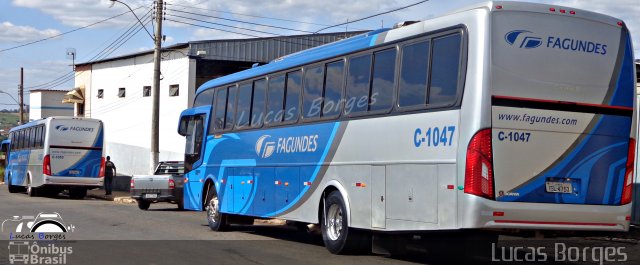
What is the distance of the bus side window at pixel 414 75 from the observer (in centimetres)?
1097

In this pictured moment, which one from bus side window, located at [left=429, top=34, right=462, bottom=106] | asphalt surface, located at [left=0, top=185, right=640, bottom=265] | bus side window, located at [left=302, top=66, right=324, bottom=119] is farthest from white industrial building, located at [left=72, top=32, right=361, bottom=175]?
bus side window, located at [left=429, top=34, right=462, bottom=106]

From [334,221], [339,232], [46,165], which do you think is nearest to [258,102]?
[334,221]

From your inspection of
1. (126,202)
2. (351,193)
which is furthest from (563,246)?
(126,202)

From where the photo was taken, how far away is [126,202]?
3139 cm

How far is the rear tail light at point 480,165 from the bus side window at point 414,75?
120 cm

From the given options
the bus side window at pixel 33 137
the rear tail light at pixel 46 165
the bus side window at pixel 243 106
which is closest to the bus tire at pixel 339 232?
the bus side window at pixel 243 106

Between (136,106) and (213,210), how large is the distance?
29281 mm

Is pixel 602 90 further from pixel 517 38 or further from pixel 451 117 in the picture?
pixel 451 117

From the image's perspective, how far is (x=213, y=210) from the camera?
58.3 feet

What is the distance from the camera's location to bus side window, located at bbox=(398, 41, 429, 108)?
10969mm

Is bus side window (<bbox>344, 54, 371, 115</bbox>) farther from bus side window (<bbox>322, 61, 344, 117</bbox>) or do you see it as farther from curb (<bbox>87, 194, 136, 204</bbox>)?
curb (<bbox>87, 194, 136, 204</bbox>)

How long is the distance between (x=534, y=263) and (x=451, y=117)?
3440 mm

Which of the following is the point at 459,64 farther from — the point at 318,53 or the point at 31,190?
the point at 31,190

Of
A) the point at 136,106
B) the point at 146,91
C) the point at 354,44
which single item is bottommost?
the point at 354,44
